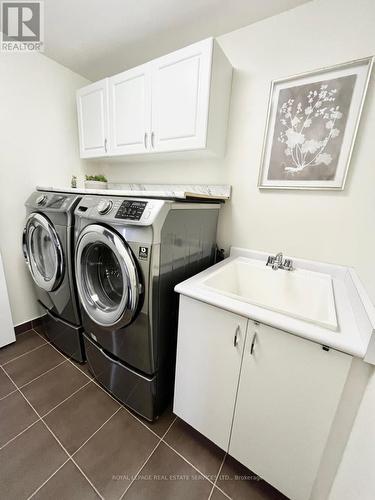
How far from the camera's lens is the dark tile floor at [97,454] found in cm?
93

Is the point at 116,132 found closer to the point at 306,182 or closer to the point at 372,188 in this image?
the point at 306,182

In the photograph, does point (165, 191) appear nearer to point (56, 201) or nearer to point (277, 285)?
point (56, 201)

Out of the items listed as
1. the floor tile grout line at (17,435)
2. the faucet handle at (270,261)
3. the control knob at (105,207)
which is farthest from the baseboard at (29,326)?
the faucet handle at (270,261)

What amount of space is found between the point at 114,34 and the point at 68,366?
8.08 ft

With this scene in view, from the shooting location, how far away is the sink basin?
1.15 m

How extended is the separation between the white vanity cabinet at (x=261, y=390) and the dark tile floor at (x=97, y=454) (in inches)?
6.0

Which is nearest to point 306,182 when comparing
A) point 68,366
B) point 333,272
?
point 333,272

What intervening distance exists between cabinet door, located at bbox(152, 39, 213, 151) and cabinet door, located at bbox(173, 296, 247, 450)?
3.29 ft

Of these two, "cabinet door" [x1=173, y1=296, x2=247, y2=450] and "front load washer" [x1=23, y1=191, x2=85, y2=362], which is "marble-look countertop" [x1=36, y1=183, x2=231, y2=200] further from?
"cabinet door" [x1=173, y1=296, x2=247, y2=450]

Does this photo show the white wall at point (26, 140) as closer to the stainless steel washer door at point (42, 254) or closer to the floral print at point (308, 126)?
the stainless steel washer door at point (42, 254)

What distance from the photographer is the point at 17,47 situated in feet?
5.17

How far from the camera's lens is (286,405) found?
2.58ft

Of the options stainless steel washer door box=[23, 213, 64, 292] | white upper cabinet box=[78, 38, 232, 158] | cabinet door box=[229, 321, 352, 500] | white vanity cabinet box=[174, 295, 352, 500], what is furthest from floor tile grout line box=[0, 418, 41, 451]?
white upper cabinet box=[78, 38, 232, 158]

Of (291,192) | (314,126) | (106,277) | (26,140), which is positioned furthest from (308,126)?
(26,140)
